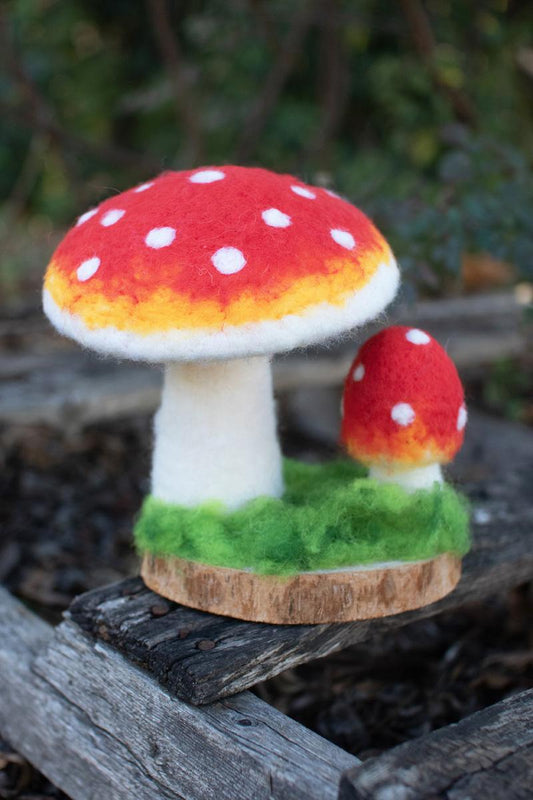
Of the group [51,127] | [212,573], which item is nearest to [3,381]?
[51,127]

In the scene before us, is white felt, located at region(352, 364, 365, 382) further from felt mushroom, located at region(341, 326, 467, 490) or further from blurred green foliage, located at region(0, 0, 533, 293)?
blurred green foliage, located at region(0, 0, 533, 293)

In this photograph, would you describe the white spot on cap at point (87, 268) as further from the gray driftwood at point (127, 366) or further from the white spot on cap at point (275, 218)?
the gray driftwood at point (127, 366)

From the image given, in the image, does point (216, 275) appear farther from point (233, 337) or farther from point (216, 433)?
point (216, 433)

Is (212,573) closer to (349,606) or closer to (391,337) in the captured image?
(349,606)

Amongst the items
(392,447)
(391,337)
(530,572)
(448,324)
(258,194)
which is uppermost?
(258,194)

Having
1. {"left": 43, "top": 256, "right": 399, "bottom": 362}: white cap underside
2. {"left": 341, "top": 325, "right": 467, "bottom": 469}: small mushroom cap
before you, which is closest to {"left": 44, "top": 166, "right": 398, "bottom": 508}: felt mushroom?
{"left": 43, "top": 256, "right": 399, "bottom": 362}: white cap underside
